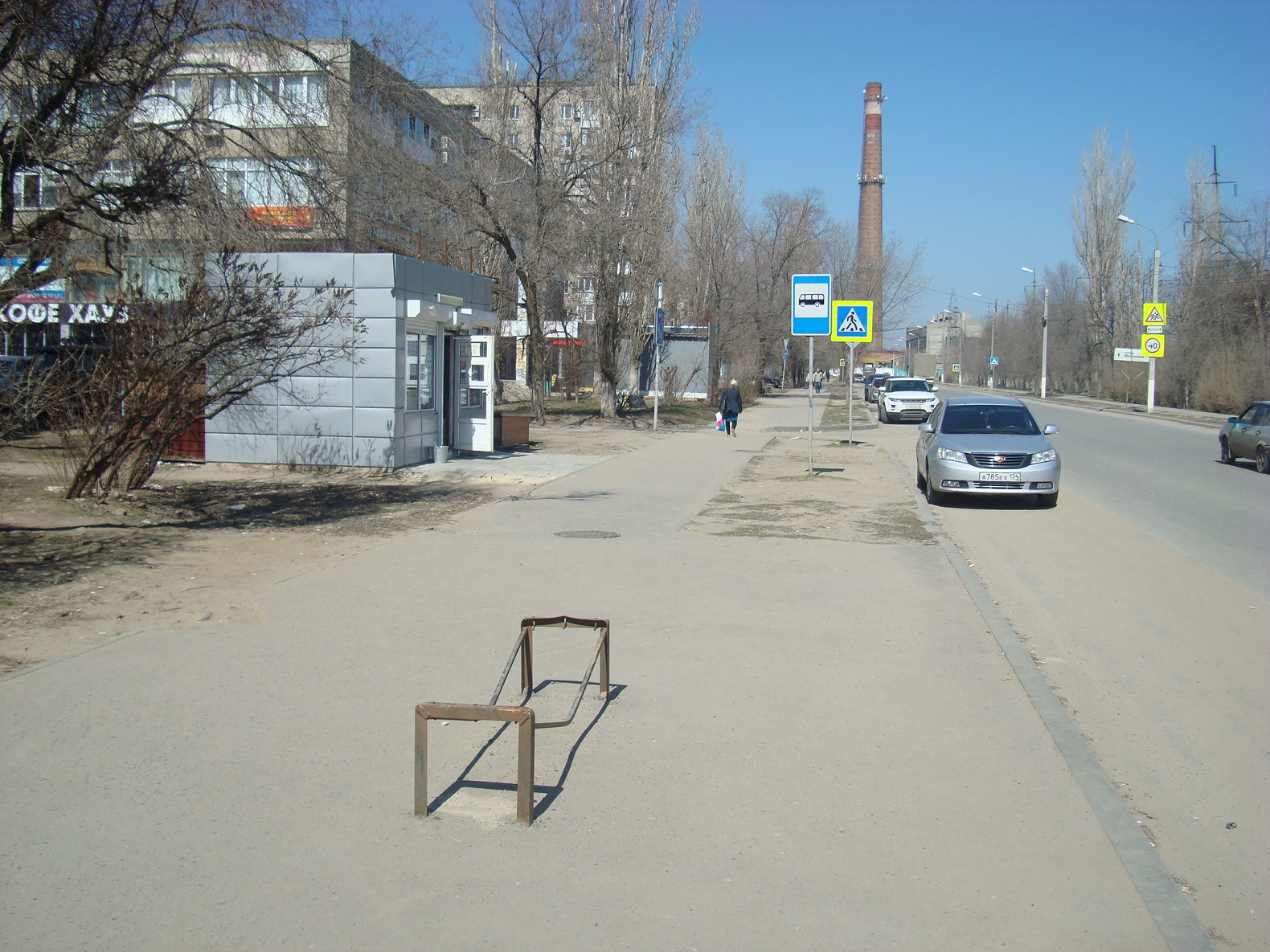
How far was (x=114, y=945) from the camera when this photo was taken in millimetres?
3369

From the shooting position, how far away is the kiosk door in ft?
67.3

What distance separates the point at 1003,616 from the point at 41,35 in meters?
11.4

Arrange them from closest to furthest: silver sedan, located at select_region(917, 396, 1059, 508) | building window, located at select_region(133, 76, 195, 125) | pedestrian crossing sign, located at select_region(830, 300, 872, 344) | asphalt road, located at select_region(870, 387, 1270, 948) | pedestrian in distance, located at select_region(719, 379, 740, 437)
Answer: asphalt road, located at select_region(870, 387, 1270, 948), building window, located at select_region(133, 76, 195, 125), silver sedan, located at select_region(917, 396, 1059, 508), pedestrian crossing sign, located at select_region(830, 300, 872, 344), pedestrian in distance, located at select_region(719, 379, 740, 437)

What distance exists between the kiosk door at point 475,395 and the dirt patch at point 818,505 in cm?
535

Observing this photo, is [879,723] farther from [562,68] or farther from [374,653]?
[562,68]

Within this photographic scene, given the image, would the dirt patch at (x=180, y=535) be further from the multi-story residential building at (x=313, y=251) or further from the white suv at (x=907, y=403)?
the white suv at (x=907, y=403)

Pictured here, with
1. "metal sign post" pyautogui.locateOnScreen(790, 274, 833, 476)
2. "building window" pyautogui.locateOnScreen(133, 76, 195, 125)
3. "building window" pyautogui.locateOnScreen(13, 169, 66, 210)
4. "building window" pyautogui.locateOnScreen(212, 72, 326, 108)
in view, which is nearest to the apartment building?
"metal sign post" pyautogui.locateOnScreen(790, 274, 833, 476)

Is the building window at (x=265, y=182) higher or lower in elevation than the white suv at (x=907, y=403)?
higher

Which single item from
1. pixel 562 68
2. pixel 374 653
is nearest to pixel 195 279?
pixel 374 653

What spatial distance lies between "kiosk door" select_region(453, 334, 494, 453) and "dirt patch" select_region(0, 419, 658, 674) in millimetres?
2791

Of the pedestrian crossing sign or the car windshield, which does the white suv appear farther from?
the car windshield

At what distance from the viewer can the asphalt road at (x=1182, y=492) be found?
11.4 meters

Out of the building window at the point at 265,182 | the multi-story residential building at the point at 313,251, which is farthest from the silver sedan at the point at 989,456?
the building window at the point at 265,182

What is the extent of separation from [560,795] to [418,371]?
14.4 m
